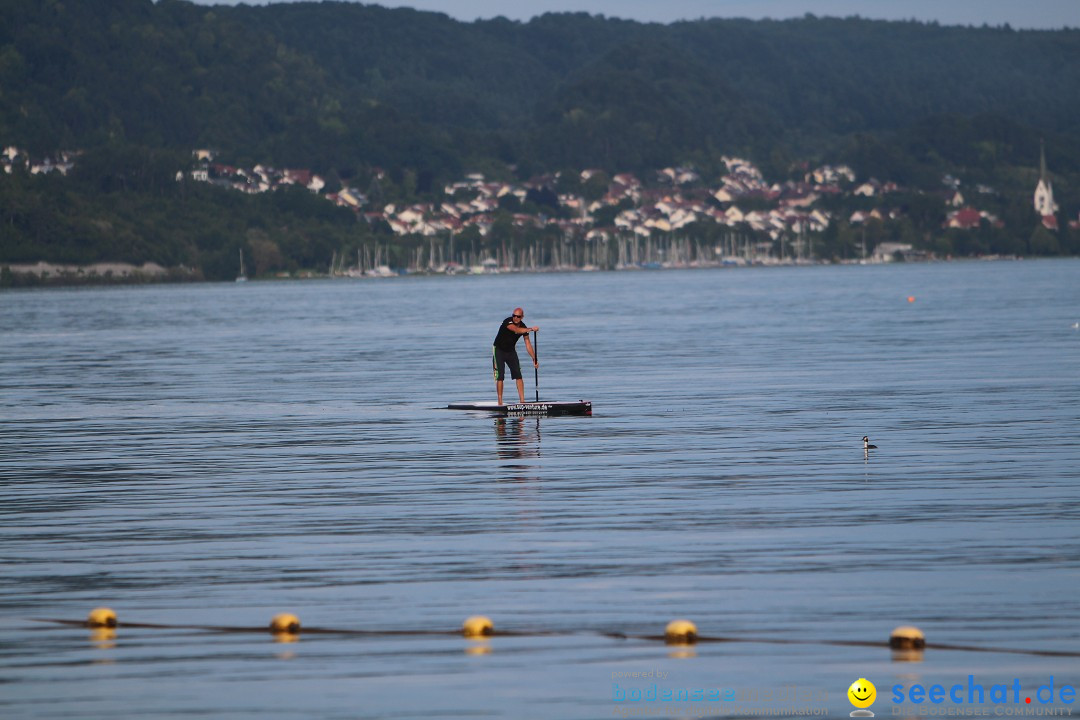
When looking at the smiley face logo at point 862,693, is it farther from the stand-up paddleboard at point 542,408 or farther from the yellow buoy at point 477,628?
the stand-up paddleboard at point 542,408

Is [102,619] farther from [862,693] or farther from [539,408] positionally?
[539,408]

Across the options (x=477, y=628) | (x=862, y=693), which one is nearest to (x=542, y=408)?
(x=477, y=628)

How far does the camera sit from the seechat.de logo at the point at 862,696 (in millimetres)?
10500

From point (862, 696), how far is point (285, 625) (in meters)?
4.14

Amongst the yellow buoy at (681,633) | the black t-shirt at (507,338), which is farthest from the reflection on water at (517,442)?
the yellow buoy at (681,633)

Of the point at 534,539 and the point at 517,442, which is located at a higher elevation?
the point at 534,539

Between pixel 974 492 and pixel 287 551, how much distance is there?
24.1ft

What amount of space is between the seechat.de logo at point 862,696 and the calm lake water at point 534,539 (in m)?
0.09

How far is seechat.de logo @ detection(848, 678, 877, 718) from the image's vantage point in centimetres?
1050

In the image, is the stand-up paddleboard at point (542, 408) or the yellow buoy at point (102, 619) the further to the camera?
the stand-up paddleboard at point (542, 408)

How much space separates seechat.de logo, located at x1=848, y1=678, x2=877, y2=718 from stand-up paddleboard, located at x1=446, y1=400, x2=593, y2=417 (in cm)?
2018

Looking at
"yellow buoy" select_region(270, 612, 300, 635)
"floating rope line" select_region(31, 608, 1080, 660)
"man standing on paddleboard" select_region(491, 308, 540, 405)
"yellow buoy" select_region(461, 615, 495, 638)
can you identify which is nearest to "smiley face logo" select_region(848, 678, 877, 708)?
"floating rope line" select_region(31, 608, 1080, 660)

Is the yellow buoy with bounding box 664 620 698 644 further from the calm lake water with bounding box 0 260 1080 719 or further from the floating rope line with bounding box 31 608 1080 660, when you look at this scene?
the calm lake water with bounding box 0 260 1080 719

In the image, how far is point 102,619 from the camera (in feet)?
43.8
